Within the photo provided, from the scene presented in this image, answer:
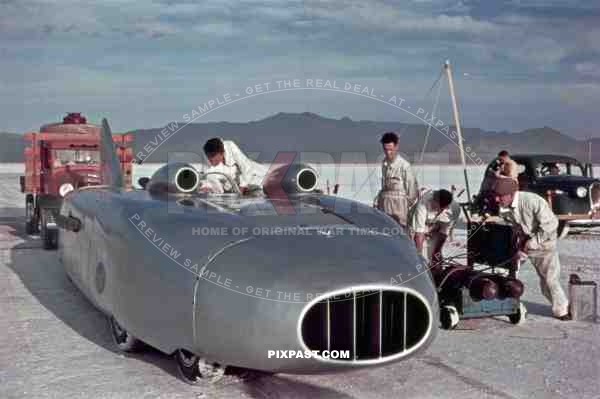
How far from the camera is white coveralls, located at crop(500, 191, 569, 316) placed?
22.9 feet

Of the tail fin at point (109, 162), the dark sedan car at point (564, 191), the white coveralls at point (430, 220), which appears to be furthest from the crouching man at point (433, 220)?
the dark sedan car at point (564, 191)

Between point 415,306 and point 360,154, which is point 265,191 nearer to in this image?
point 360,154

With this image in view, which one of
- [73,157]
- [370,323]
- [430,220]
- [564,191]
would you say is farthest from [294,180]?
[564,191]

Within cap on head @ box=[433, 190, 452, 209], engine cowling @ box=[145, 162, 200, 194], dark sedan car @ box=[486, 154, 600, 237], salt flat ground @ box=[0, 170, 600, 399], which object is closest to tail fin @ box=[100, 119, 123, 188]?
salt flat ground @ box=[0, 170, 600, 399]

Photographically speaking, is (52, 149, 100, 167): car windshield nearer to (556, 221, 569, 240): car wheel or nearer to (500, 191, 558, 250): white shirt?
(556, 221, 569, 240): car wheel

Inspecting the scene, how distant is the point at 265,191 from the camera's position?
628cm

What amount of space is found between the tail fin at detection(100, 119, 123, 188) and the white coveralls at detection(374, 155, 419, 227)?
299 centimetres

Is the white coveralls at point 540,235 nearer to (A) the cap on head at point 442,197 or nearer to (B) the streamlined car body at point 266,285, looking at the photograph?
(A) the cap on head at point 442,197

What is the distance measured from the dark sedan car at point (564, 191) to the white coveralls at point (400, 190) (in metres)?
7.05

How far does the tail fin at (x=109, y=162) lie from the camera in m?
7.92

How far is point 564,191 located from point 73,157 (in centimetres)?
1068

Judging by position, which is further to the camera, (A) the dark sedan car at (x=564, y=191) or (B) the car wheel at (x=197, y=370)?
(A) the dark sedan car at (x=564, y=191)

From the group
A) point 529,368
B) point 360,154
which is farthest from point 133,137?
point 529,368

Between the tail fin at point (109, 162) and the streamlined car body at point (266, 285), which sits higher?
the tail fin at point (109, 162)
